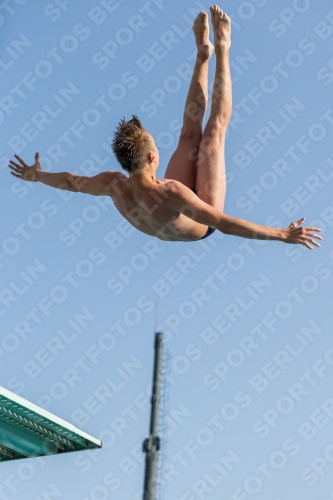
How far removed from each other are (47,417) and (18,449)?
77.8 inches

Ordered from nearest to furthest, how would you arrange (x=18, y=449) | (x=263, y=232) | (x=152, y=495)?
(x=263, y=232)
(x=18, y=449)
(x=152, y=495)

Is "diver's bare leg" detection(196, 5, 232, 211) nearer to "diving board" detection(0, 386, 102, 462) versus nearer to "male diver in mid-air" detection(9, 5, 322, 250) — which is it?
"male diver in mid-air" detection(9, 5, 322, 250)

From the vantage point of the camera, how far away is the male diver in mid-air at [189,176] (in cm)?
713

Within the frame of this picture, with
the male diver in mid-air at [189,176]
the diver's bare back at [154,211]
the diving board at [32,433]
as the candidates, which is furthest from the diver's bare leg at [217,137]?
the diving board at [32,433]

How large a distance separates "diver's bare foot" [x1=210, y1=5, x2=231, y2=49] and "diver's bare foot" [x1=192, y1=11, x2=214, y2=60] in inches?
5.0

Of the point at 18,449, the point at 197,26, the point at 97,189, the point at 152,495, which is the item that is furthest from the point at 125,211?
the point at 152,495

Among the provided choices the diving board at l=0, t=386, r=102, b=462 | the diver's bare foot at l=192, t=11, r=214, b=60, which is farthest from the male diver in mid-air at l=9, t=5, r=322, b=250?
the diving board at l=0, t=386, r=102, b=462

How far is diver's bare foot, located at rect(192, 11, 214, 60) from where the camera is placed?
824 centimetres

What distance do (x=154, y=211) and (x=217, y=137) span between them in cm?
110

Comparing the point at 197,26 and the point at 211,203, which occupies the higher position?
the point at 197,26

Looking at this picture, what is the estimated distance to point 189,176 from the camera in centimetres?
800

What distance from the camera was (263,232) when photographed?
7.02 m

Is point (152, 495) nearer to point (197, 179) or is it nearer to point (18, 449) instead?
point (18, 449)

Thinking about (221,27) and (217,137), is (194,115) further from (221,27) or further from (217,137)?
(221,27)
